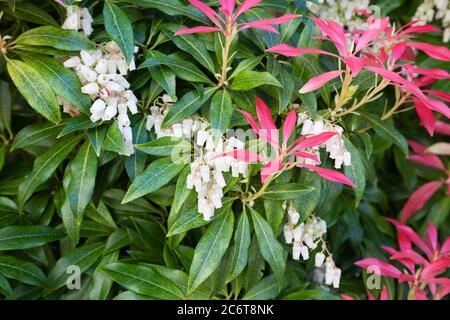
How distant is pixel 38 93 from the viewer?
112 centimetres

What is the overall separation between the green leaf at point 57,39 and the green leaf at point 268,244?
51cm

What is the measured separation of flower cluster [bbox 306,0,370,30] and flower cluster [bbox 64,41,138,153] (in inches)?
26.3

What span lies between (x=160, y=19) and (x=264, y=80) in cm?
32

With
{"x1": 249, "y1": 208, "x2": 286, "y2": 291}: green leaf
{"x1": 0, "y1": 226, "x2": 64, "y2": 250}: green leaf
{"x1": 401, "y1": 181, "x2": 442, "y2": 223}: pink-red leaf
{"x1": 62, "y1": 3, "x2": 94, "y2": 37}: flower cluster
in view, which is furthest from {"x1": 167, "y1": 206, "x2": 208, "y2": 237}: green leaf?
{"x1": 401, "y1": 181, "x2": 442, "y2": 223}: pink-red leaf

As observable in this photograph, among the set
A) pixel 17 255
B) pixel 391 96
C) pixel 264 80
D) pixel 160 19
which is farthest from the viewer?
pixel 391 96

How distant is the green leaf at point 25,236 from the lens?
1265 millimetres

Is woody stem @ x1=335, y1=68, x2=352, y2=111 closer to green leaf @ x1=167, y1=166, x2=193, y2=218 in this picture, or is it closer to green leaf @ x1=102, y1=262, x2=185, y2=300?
green leaf @ x1=167, y1=166, x2=193, y2=218

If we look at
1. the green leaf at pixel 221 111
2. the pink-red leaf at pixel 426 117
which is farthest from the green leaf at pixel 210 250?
the pink-red leaf at pixel 426 117

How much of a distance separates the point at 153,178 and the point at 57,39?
36 cm

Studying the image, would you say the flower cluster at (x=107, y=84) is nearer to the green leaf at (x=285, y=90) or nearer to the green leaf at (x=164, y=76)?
the green leaf at (x=164, y=76)

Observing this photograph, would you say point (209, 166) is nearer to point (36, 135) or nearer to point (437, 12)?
point (36, 135)

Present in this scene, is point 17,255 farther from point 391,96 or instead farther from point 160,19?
point 391,96

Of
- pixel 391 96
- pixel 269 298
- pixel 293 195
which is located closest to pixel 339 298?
pixel 269 298

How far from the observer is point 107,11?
3.84 ft
